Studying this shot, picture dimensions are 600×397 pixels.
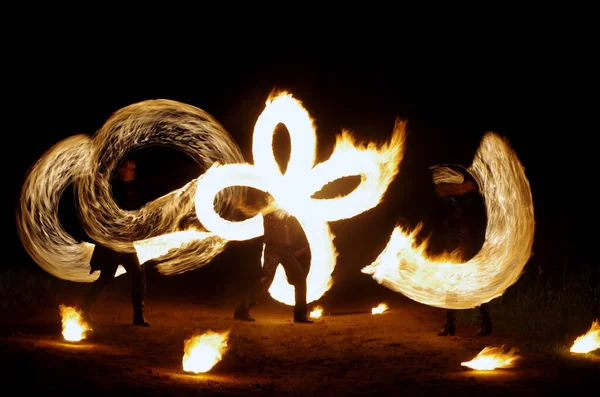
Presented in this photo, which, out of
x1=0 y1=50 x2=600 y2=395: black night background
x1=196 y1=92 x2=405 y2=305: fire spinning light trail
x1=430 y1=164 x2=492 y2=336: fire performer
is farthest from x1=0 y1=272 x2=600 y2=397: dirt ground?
x1=196 y1=92 x2=405 y2=305: fire spinning light trail

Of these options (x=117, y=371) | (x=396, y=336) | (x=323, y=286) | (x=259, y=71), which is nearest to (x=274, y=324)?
(x=323, y=286)

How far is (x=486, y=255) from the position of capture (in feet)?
38.9

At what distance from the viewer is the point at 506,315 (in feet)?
41.6

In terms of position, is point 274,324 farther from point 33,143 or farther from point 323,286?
point 33,143

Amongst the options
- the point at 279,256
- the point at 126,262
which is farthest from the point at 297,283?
the point at 126,262

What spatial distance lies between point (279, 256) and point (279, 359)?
3179 millimetres

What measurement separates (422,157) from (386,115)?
2021 millimetres

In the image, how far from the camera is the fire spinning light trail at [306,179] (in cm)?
1250

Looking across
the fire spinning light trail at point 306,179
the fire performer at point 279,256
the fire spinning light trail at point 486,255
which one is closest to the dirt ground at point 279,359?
the fire performer at point 279,256

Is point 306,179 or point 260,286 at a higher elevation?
point 306,179

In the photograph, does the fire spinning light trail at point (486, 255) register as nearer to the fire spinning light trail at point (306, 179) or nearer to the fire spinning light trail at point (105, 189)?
the fire spinning light trail at point (306, 179)

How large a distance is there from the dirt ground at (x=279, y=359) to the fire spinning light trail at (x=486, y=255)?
0.58 meters

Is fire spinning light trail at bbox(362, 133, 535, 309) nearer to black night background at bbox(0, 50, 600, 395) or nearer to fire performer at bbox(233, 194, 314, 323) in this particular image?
black night background at bbox(0, 50, 600, 395)

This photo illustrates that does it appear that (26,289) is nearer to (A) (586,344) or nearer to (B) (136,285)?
(B) (136,285)
